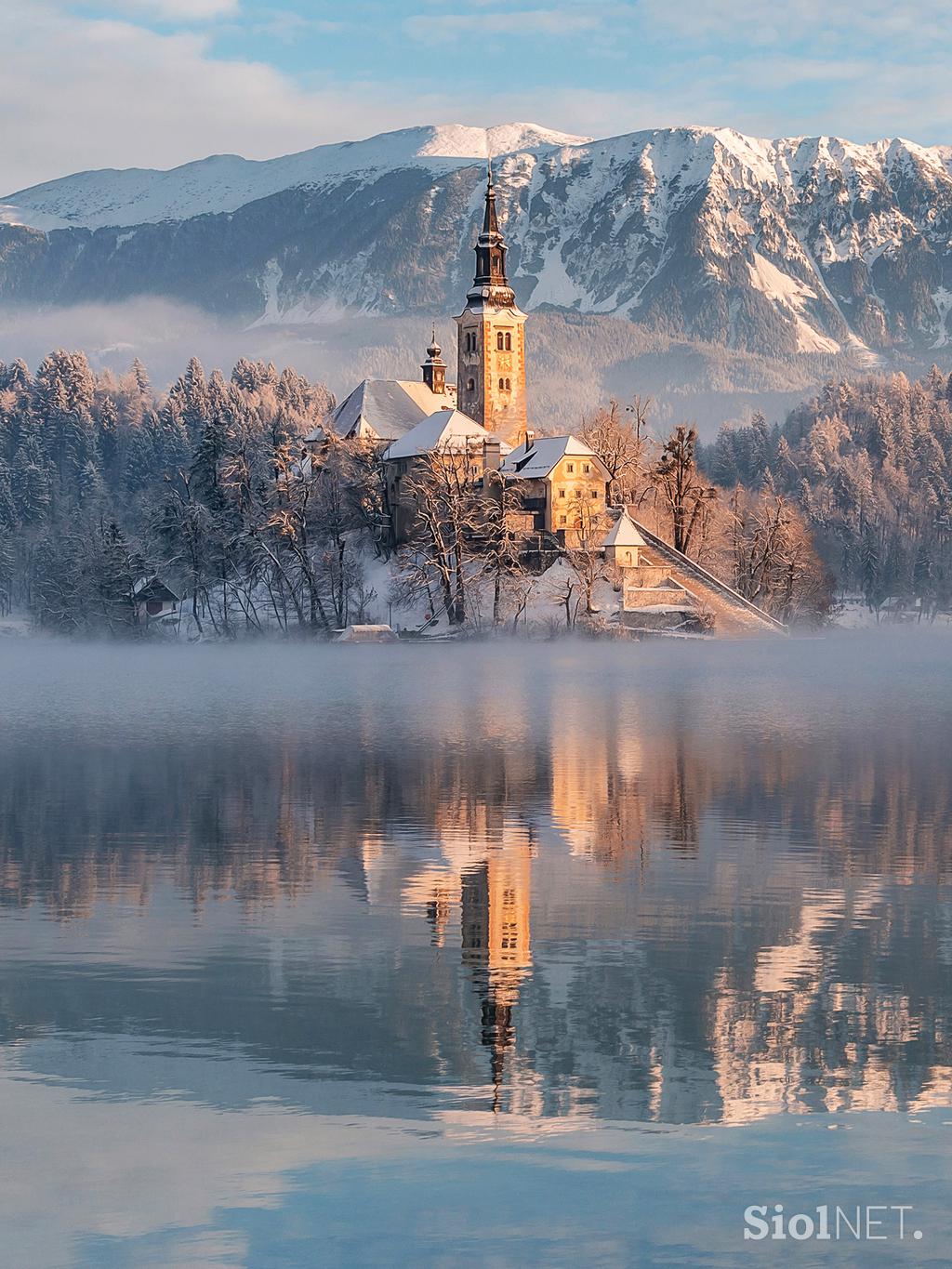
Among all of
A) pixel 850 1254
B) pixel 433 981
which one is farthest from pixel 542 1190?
pixel 433 981

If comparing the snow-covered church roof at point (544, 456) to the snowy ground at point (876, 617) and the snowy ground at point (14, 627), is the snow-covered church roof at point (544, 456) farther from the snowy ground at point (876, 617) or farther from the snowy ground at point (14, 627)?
the snowy ground at point (14, 627)

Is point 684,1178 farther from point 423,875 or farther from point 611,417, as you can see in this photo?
point 611,417

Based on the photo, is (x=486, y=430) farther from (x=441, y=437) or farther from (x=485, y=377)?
(x=441, y=437)

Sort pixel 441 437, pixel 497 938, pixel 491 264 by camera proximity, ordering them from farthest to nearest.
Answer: pixel 491 264 → pixel 441 437 → pixel 497 938


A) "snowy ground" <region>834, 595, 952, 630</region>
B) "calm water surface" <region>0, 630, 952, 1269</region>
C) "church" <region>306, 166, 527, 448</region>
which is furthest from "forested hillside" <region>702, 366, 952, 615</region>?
"calm water surface" <region>0, 630, 952, 1269</region>

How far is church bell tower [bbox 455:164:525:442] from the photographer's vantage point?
136 meters

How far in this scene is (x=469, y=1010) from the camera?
722 inches

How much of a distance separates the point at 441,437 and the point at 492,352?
19.0 metres

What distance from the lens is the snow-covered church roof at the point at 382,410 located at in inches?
5123

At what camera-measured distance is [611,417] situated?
126 m

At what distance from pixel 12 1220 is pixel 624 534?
9843cm

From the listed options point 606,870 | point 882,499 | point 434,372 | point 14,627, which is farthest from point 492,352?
point 606,870

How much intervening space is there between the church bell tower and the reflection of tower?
110 meters

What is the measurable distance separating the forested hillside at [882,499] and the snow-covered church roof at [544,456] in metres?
51.5
